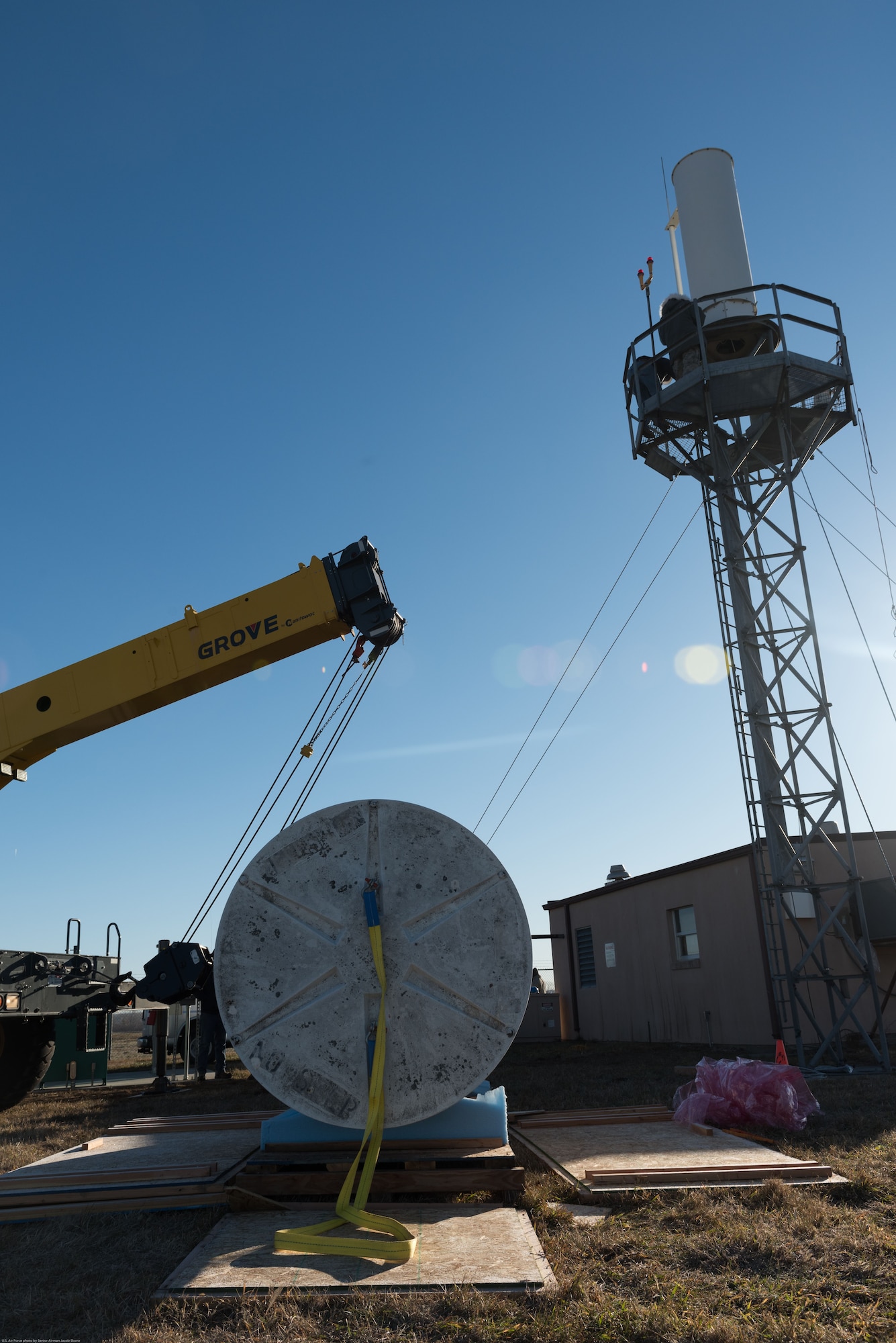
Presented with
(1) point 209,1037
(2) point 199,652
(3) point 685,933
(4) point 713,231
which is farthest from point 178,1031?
(4) point 713,231

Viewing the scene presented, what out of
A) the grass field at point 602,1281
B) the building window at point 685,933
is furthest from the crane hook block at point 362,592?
the building window at point 685,933

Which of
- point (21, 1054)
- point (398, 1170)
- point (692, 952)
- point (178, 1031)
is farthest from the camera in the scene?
point (692, 952)

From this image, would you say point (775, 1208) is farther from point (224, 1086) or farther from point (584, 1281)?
point (224, 1086)

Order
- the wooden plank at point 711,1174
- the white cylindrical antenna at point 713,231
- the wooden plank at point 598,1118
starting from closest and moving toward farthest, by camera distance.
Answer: the wooden plank at point 711,1174 → the wooden plank at point 598,1118 → the white cylindrical antenna at point 713,231

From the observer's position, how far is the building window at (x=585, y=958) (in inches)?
848

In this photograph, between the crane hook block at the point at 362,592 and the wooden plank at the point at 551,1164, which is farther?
the crane hook block at the point at 362,592

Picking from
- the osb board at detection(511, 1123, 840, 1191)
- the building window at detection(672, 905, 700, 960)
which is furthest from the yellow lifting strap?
the building window at detection(672, 905, 700, 960)

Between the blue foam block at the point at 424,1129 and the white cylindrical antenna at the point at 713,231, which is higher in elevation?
the white cylindrical antenna at the point at 713,231

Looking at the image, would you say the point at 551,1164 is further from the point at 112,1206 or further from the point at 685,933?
the point at 685,933

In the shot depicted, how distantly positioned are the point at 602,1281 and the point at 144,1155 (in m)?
4.02

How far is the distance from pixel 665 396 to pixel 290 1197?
1324 centimetres

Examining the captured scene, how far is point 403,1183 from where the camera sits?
5.20m

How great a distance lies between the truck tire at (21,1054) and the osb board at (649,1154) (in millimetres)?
5824

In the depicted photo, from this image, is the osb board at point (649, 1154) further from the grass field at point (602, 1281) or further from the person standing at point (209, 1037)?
the person standing at point (209, 1037)
